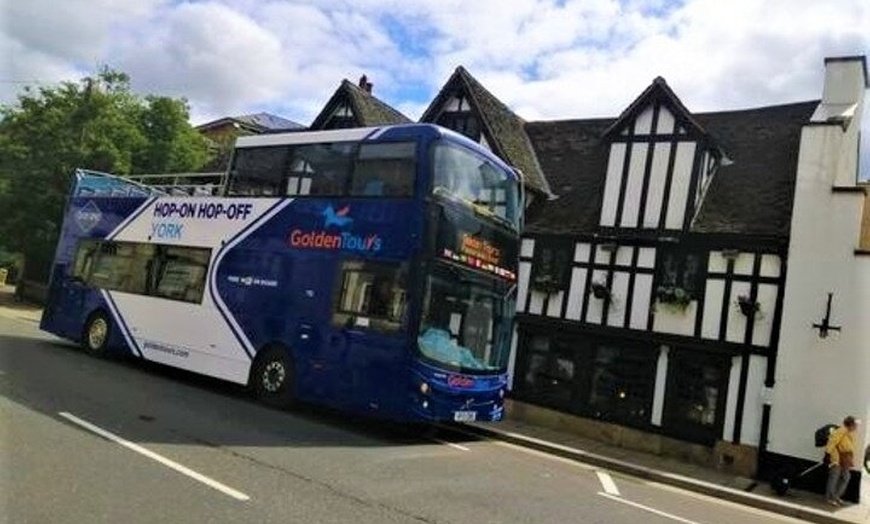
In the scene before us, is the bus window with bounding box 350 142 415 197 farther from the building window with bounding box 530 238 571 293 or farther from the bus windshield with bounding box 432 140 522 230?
the building window with bounding box 530 238 571 293

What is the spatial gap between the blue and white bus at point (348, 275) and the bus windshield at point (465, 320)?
0.02 m

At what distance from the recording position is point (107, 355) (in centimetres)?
1717

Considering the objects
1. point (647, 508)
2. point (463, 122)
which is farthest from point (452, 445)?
point (463, 122)

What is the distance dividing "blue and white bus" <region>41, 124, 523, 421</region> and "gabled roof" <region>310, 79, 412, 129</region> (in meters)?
8.08

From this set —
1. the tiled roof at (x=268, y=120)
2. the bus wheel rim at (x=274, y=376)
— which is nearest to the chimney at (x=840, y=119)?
the bus wheel rim at (x=274, y=376)

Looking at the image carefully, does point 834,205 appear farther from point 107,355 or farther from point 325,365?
point 107,355

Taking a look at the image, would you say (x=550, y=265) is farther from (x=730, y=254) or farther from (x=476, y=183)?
(x=476, y=183)

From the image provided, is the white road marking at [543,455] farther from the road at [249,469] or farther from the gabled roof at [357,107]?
the gabled roof at [357,107]

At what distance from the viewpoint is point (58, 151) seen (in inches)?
1222

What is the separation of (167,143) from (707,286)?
25830mm

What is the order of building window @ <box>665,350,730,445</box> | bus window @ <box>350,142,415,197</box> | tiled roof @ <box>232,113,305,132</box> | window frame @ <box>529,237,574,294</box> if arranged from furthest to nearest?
tiled roof @ <box>232,113,305,132</box>, window frame @ <box>529,237,574,294</box>, building window @ <box>665,350,730,445</box>, bus window @ <box>350,142,415,197</box>

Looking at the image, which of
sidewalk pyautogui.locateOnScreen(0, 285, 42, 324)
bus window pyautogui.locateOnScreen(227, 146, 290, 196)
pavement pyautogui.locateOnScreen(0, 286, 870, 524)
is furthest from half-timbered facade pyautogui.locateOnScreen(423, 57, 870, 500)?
sidewalk pyautogui.locateOnScreen(0, 285, 42, 324)

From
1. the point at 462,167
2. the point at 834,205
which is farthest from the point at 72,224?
the point at 834,205

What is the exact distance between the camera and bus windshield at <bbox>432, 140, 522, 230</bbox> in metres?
11.8
